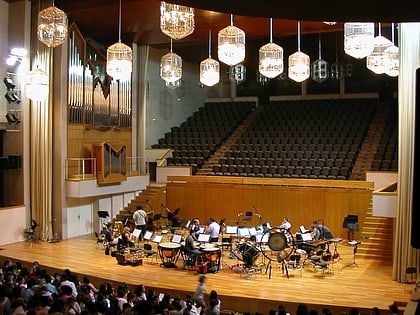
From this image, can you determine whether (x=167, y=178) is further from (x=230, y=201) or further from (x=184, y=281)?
(x=184, y=281)

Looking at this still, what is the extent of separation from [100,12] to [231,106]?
1078 cm

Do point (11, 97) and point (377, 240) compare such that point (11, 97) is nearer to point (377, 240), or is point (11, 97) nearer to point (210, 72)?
point (210, 72)

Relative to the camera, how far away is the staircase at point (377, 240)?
14.2 metres

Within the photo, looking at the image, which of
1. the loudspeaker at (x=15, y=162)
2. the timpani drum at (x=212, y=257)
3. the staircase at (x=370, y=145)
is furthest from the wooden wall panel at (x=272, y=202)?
the loudspeaker at (x=15, y=162)

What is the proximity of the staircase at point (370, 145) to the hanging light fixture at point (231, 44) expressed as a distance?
30.6 ft

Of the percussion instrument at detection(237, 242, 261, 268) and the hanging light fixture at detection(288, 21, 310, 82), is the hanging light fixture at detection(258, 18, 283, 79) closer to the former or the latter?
the hanging light fixture at detection(288, 21, 310, 82)

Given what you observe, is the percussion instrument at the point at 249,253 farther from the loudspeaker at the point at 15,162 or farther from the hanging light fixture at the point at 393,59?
the loudspeaker at the point at 15,162

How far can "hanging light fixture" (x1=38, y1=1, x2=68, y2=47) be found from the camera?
9.71 meters

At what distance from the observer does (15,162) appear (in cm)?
1614

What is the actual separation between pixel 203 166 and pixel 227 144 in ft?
6.61

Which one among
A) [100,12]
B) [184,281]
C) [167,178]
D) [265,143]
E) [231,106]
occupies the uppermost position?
[100,12]

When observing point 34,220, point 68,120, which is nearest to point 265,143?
point 68,120

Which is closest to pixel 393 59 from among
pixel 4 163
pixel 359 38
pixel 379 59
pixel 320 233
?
pixel 379 59

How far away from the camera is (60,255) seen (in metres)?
14.4
